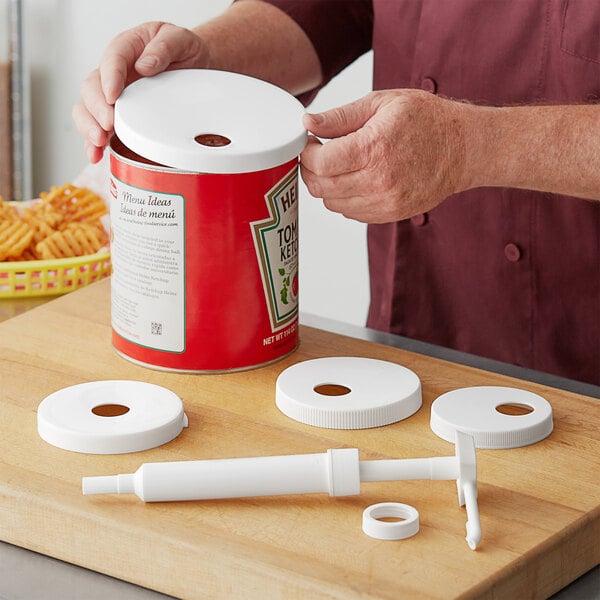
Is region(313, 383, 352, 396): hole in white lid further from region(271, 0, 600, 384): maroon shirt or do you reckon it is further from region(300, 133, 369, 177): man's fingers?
region(271, 0, 600, 384): maroon shirt

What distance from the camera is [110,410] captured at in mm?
1017

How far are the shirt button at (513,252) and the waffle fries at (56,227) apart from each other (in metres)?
0.50

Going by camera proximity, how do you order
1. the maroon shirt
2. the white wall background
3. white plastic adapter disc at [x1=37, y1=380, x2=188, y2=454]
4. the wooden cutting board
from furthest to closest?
the white wall background < the maroon shirt < white plastic adapter disc at [x1=37, y1=380, x2=188, y2=454] < the wooden cutting board

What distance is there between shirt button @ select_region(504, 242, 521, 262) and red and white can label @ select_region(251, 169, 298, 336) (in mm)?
386

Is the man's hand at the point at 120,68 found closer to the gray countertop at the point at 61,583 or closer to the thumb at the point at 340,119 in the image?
the thumb at the point at 340,119

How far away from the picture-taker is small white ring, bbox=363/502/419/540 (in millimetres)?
812

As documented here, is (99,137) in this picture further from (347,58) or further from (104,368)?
(347,58)

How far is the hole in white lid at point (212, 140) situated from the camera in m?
1.02

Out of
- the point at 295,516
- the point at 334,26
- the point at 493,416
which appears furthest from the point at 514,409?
the point at 334,26

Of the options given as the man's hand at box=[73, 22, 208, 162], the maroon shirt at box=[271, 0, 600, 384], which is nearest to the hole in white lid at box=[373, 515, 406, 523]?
the man's hand at box=[73, 22, 208, 162]

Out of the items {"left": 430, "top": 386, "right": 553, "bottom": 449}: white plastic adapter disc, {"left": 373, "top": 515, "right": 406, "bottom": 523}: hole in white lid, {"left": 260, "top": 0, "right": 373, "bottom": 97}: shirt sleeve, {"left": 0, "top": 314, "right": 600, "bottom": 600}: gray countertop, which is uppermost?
{"left": 260, "top": 0, "right": 373, "bottom": 97}: shirt sleeve

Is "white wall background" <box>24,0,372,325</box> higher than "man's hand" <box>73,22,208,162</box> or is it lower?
lower

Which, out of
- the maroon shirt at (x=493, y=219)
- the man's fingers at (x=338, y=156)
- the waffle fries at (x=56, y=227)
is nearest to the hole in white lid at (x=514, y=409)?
the man's fingers at (x=338, y=156)

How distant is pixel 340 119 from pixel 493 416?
304 millimetres
